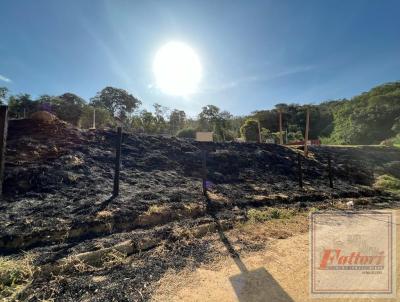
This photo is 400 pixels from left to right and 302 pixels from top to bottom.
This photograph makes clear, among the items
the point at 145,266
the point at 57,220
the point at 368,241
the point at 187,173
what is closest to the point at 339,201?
the point at 368,241

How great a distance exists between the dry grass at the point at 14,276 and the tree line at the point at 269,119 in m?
21.4

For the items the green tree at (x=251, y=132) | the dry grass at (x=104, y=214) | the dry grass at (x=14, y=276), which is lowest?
the dry grass at (x=14, y=276)

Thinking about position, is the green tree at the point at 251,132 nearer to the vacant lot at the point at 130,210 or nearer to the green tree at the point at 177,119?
the vacant lot at the point at 130,210

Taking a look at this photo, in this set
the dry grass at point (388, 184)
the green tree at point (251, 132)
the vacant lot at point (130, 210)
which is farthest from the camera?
the green tree at point (251, 132)

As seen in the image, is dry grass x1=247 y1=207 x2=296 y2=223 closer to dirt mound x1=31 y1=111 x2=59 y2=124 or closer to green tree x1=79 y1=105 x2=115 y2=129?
dirt mound x1=31 y1=111 x2=59 y2=124

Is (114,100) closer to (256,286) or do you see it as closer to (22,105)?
(22,105)

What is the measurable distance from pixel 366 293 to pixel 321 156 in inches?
534

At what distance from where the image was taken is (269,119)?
40562 mm

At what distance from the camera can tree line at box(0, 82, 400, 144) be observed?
2808 cm

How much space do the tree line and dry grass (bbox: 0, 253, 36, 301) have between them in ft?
70.3

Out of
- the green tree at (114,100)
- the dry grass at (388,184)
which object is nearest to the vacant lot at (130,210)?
the dry grass at (388,184)

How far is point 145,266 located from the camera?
374cm

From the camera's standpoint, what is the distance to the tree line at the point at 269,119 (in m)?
28.1

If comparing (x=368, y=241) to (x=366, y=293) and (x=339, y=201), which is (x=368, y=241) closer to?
(x=366, y=293)
